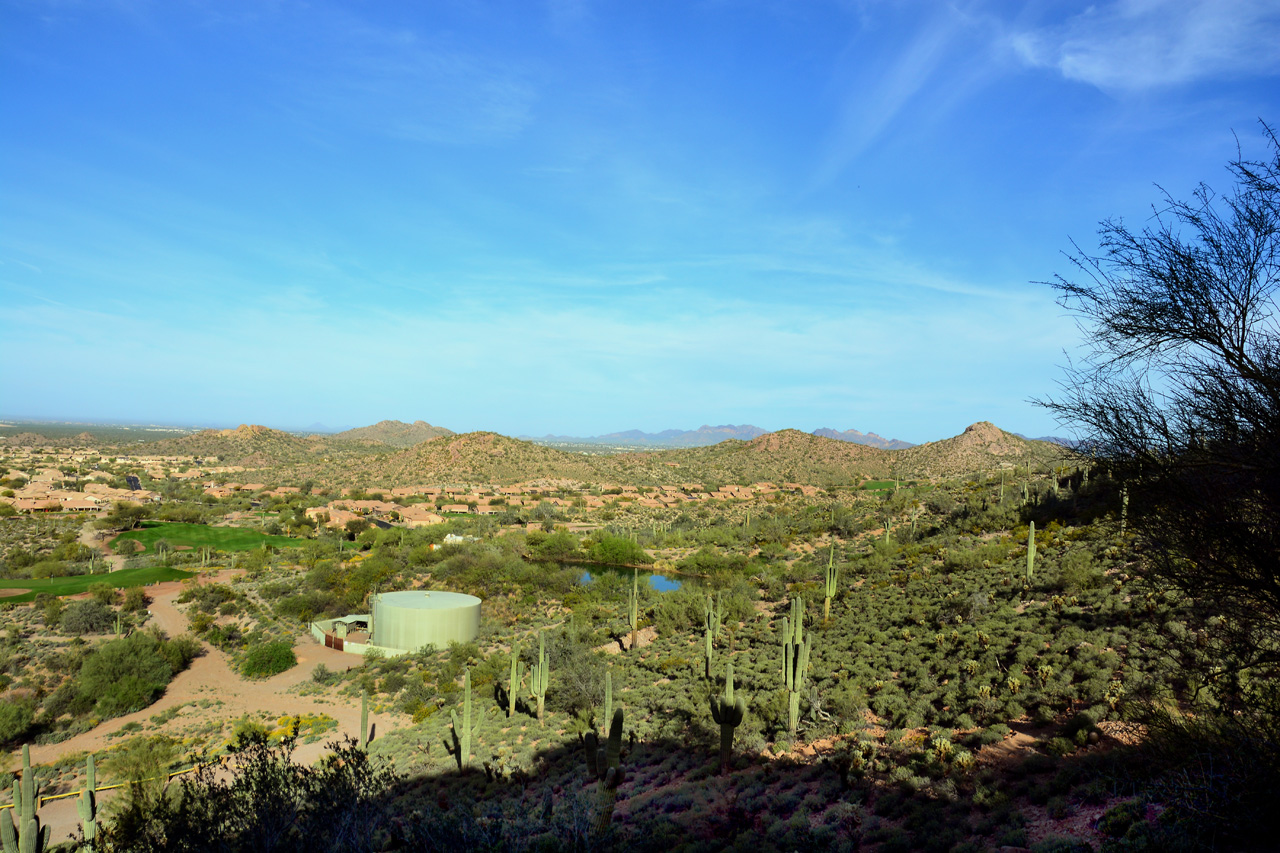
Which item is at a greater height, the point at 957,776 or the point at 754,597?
the point at 957,776

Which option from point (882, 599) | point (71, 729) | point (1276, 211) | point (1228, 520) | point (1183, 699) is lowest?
point (71, 729)

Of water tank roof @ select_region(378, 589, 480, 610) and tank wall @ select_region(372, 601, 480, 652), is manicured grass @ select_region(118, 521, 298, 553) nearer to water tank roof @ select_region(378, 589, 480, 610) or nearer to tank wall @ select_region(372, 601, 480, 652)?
water tank roof @ select_region(378, 589, 480, 610)

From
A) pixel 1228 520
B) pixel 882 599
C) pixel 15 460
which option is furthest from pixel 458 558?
pixel 15 460

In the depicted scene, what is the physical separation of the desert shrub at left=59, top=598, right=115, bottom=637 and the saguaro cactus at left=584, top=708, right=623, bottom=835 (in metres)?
26.5

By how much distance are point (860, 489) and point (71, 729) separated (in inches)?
2484

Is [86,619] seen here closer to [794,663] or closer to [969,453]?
[794,663]

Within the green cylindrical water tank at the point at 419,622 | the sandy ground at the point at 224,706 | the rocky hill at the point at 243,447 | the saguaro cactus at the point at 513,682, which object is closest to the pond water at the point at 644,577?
the green cylindrical water tank at the point at 419,622

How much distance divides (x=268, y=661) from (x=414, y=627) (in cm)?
568

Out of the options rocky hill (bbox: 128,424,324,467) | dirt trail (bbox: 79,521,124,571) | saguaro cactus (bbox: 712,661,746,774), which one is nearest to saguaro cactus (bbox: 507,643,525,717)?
saguaro cactus (bbox: 712,661,746,774)

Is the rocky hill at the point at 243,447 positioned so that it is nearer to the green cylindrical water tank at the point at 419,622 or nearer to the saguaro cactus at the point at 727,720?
the green cylindrical water tank at the point at 419,622

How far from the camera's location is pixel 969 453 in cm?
7669

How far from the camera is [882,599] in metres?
23.9

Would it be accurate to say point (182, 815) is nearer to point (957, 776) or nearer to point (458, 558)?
point (957, 776)

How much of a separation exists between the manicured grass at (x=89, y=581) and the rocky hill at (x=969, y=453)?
2880 inches
